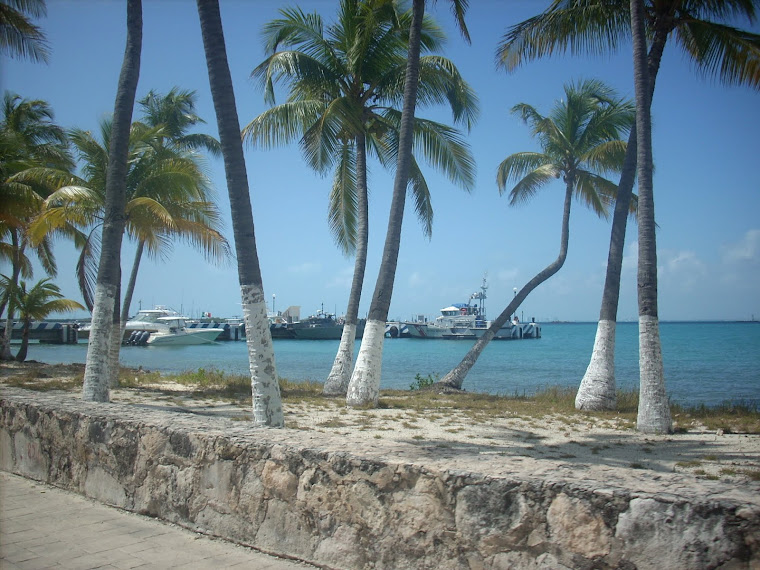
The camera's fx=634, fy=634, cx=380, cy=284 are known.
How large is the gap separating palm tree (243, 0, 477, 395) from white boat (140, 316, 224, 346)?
58.4 m

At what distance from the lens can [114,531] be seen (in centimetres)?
495

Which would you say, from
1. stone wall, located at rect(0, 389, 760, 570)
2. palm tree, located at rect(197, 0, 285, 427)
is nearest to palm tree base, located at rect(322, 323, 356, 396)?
palm tree, located at rect(197, 0, 285, 427)

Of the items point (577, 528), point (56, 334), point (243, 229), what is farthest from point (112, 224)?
point (56, 334)

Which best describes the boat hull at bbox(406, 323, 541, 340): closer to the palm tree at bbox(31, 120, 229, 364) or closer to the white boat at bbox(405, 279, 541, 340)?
the white boat at bbox(405, 279, 541, 340)

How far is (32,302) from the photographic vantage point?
83.1 feet

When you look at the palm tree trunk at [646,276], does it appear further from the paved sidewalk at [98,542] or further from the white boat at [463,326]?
the white boat at [463,326]

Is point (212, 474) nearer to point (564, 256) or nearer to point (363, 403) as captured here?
point (363, 403)

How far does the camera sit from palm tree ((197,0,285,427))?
779 cm

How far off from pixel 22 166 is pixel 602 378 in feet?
54.1

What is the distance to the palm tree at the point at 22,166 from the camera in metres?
16.9

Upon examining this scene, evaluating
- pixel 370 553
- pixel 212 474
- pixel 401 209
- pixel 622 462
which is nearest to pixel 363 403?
pixel 401 209

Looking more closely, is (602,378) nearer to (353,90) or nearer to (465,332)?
(353,90)

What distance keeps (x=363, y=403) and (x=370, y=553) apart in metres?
8.64

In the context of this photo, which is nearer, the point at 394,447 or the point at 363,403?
the point at 394,447
